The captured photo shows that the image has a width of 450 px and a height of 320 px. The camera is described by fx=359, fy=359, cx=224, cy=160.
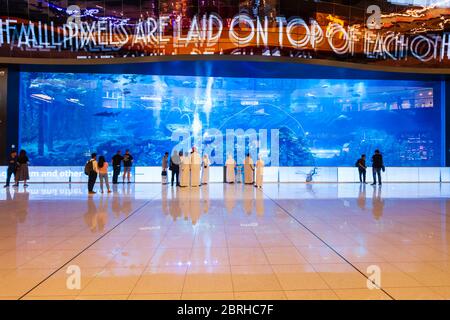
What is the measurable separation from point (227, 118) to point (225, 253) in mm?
29259

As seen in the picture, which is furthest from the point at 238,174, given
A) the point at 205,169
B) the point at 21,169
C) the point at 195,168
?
the point at 21,169

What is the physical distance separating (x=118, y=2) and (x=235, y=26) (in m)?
6.00

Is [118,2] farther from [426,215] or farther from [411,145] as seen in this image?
[411,145]

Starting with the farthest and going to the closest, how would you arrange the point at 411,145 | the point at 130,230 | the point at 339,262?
the point at 411,145, the point at 130,230, the point at 339,262

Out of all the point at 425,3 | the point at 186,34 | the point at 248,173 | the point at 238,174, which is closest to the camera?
the point at 186,34

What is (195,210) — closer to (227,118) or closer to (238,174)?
(238,174)

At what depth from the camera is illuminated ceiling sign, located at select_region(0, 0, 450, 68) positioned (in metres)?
17.1

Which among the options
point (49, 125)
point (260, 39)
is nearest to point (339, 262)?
point (260, 39)

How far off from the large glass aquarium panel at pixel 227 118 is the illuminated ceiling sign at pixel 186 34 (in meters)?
9.43

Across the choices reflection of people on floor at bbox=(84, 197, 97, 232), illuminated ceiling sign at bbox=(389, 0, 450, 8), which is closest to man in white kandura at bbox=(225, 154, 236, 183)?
reflection of people on floor at bbox=(84, 197, 97, 232)

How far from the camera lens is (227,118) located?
33594mm

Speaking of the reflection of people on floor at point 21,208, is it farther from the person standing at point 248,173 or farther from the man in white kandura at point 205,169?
the person standing at point 248,173

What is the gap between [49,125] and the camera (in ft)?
98.4
